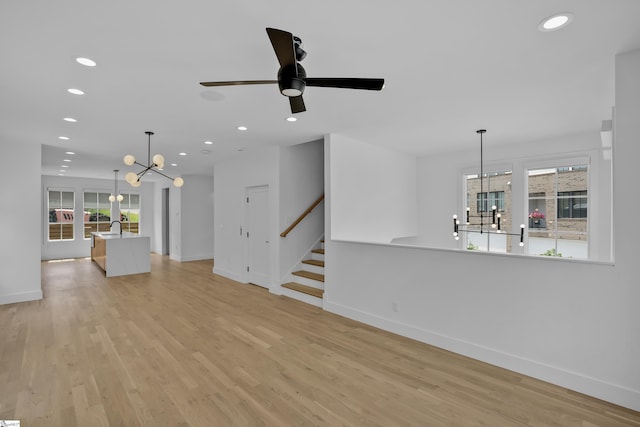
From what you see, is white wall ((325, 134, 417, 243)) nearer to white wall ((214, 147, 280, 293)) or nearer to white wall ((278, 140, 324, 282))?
white wall ((278, 140, 324, 282))


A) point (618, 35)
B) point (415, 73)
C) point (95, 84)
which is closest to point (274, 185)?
point (95, 84)

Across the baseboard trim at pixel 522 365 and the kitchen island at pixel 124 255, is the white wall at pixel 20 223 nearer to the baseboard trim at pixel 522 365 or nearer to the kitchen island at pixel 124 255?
the kitchen island at pixel 124 255

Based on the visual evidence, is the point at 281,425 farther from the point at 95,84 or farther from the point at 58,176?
the point at 58,176

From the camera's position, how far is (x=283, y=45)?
1.68 m

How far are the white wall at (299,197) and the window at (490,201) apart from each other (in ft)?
10.5

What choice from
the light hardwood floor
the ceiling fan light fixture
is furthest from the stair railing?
the ceiling fan light fixture

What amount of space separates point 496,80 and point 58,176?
12.6m

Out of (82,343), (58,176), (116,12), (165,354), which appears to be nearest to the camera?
(116,12)

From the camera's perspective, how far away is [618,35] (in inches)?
83.7

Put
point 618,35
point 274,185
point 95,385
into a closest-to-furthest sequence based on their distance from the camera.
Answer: point 618,35 → point 95,385 → point 274,185

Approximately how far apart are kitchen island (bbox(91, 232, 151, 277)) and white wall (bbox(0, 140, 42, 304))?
195 centimetres

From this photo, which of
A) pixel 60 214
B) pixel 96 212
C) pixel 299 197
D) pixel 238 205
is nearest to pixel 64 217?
pixel 60 214

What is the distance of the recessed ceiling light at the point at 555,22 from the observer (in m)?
1.90

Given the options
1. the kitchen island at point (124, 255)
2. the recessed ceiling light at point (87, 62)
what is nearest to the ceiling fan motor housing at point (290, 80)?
the recessed ceiling light at point (87, 62)
